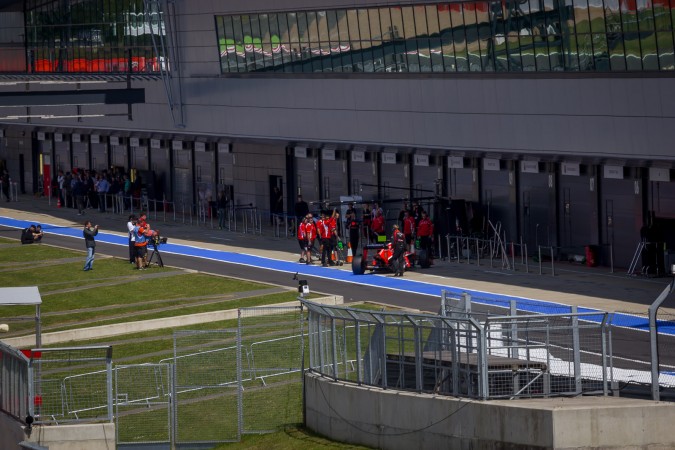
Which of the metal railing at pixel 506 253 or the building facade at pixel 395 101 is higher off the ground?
the building facade at pixel 395 101

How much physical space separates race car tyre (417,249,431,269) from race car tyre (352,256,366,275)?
69.5 inches

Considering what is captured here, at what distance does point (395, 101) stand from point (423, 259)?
648cm

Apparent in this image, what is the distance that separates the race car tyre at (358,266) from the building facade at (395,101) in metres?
3.52

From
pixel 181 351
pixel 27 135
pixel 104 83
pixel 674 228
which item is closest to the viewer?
pixel 181 351

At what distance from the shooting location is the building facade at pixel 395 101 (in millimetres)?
37531

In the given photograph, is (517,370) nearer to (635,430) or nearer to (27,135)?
(635,430)

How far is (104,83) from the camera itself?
60.7 metres

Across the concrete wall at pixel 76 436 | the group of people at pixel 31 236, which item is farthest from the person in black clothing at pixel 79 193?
the concrete wall at pixel 76 436

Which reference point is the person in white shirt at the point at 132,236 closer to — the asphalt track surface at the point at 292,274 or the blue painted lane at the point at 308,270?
the asphalt track surface at the point at 292,274

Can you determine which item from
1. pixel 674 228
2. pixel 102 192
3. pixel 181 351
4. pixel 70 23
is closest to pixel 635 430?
pixel 181 351

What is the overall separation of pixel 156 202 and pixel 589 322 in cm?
4431

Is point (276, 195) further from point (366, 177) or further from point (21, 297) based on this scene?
point (21, 297)

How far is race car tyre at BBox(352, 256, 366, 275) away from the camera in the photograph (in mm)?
40281

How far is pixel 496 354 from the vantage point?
19.1m
